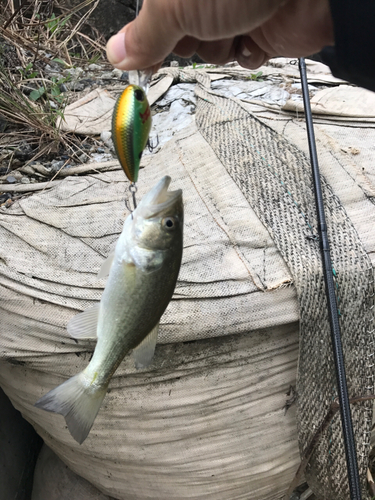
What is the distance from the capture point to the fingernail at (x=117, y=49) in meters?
0.80

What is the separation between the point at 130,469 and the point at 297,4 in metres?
1.36

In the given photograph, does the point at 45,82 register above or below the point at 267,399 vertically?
above

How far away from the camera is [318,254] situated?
1.22m

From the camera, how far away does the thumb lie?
0.72 meters

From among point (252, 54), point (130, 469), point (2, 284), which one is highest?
point (252, 54)

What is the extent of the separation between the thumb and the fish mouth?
234mm

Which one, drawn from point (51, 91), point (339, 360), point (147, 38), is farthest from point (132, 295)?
point (51, 91)

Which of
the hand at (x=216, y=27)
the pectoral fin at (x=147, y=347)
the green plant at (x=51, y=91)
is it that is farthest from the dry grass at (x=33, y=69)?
the pectoral fin at (x=147, y=347)

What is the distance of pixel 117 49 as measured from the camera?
2.63 ft

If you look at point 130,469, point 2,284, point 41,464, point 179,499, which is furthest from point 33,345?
point 41,464

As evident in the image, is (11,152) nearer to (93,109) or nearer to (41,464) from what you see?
(93,109)

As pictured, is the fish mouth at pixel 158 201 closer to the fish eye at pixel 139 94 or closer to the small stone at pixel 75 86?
the fish eye at pixel 139 94

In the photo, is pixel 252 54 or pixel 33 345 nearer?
pixel 252 54

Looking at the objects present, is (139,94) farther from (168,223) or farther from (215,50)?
(215,50)
